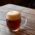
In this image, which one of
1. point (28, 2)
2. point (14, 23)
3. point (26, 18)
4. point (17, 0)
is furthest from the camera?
point (17, 0)

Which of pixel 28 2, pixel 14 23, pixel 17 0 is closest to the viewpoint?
pixel 14 23

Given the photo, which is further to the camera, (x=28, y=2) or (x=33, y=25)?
(x=28, y=2)

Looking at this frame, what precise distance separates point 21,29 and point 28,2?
4.19 feet

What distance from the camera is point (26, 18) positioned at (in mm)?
786

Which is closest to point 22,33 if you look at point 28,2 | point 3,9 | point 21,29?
point 21,29

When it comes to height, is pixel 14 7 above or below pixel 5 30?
above

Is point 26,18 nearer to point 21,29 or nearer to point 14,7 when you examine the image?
point 21,29

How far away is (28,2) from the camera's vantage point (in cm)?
189

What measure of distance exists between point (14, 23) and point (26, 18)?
183mm

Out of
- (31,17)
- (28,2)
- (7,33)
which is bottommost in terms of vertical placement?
(7,33)

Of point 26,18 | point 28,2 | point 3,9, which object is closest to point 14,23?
point 26,18

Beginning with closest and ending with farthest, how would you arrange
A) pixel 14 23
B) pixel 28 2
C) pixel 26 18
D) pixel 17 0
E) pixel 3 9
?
pixel 14 23 → pixel 26 18 → pixel 3 9 → pixel 28 2 → pixel 17 0

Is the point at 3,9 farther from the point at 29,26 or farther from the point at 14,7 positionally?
the point at 29,26

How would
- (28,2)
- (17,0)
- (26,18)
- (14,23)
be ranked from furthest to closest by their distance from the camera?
(17,0) < (28,2) < (26,18) < (14,23)
